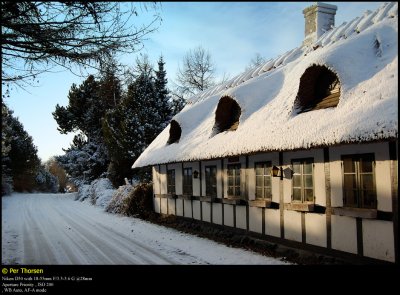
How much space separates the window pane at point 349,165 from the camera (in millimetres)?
7744

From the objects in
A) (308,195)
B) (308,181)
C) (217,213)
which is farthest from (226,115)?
(308,195)

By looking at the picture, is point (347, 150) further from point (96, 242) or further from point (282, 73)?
point (96, 242)

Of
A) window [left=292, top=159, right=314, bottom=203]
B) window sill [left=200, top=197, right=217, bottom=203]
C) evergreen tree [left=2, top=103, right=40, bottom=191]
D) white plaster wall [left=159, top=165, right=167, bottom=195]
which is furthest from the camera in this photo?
white plaster wall [left=159, top=165, right=167, bottom=195]

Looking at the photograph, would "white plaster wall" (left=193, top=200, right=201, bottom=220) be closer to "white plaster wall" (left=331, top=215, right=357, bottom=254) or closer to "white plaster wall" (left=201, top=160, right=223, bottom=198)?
"white plaster wall" (left=201, top=160, right=223, bottom=198)

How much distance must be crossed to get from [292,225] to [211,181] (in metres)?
4.39

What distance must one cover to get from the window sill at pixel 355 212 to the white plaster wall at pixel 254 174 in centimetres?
205

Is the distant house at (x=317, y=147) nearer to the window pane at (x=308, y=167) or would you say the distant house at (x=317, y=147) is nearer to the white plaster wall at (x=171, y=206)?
the window pane at (x=308, y=167)

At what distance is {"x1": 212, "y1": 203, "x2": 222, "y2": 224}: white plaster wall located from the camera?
12.6 meters

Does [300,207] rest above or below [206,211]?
above

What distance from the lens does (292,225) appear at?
939 cm

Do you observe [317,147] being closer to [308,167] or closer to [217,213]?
[308,167]

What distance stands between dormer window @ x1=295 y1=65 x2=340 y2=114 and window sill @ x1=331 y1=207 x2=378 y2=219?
7.63 ft

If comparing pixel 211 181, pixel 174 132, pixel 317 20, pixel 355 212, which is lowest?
pixel 355 212

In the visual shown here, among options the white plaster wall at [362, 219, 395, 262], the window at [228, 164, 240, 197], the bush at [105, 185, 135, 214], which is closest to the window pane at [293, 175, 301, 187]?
the white plaster wall at [362, 219, 395, 262]
